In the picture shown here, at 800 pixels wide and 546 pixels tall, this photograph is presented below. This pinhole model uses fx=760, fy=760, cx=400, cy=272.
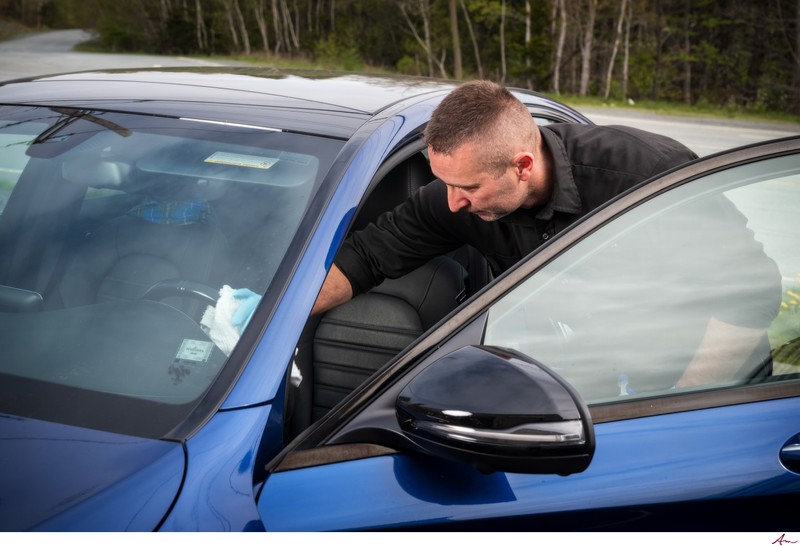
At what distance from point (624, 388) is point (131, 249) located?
1.02 m

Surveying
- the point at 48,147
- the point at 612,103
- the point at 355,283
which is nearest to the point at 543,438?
the point at 355,283

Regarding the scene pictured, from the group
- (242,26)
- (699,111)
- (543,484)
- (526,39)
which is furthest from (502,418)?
(242,26)

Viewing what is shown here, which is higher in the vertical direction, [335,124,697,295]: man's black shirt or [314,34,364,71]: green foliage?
[335,124,697,295]: man's black shirt

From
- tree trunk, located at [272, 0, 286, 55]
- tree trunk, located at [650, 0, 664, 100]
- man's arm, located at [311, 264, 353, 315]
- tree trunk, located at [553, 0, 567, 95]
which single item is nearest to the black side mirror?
man's arm, located at [311, 264, 353, 315]

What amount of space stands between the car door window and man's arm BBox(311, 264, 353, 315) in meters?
0.61

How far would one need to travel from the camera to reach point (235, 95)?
1867mm

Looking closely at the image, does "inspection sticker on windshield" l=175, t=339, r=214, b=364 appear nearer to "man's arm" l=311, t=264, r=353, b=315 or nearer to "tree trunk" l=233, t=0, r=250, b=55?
"man's arm" l=311, t=264, r=353, b=315

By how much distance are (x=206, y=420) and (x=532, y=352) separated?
0.54 metres

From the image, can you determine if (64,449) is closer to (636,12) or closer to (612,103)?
(612,103)

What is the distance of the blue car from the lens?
1062 mm

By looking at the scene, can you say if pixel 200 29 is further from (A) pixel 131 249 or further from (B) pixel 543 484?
(B) pixel 543 484

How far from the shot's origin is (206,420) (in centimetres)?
119

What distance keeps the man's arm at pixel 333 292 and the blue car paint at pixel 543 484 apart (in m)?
0.65

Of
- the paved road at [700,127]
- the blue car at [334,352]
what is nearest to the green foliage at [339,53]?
the paved road at [700,127]
